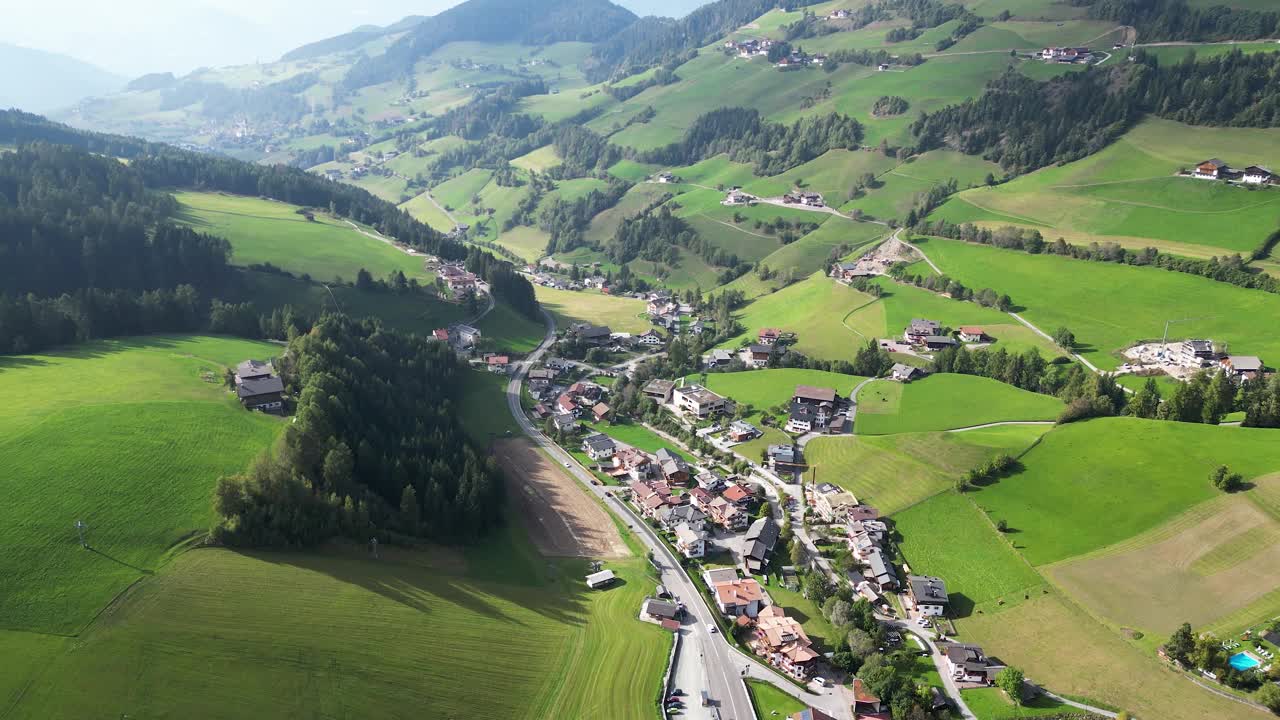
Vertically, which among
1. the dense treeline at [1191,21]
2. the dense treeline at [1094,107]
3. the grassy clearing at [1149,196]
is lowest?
the grassy clearing at [1149,196]

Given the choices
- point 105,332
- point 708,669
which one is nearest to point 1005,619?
point 708,669

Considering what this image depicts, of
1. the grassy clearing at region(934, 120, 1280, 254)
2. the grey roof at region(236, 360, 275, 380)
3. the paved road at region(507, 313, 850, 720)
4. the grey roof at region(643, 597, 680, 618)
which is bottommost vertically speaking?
the paved road at region(507, 313, 850, 720)

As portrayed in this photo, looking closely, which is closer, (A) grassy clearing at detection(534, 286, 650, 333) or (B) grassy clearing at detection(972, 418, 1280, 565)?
(B) grassy clearing at detection(972, 418, 1280, 565)

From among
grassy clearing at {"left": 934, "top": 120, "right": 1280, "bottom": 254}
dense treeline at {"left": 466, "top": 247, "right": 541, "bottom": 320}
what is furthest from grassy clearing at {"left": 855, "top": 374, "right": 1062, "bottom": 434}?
dense treeline at {"left": 466, "top": 247, "right": 541, "bottom": 320}

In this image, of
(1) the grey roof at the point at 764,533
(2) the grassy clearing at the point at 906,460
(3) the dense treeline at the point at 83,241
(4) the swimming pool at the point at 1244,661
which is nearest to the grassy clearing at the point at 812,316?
(2) the grassy clearing at the point at 906,460

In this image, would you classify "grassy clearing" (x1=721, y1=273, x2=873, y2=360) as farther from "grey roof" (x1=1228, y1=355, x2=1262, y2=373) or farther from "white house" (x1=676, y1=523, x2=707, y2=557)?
"white house" (x1=676, y1=523, x2=707, y2=557)

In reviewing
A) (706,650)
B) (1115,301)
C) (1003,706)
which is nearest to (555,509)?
(706,650)

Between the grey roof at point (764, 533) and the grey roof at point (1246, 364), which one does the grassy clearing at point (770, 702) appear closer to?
the grey roof at point (764, 533)

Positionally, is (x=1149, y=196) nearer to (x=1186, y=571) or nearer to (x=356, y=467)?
(x=1186, y=571)
